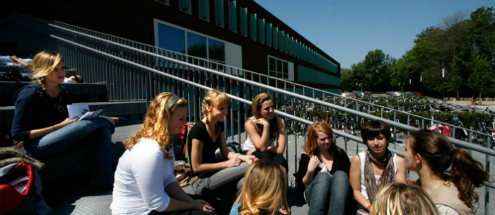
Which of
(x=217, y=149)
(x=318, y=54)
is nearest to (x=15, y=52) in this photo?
(x=217, y=149)

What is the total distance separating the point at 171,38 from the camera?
12156mm

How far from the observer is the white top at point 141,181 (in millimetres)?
1750

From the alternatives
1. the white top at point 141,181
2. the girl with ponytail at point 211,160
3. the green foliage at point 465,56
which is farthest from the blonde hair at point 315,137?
the green foliage at point 465,56

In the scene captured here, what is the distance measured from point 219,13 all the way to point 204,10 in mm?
1651

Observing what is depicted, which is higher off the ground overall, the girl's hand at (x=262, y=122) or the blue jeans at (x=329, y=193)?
the girl's hand at (x=262, y=122)

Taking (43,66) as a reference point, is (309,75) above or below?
above

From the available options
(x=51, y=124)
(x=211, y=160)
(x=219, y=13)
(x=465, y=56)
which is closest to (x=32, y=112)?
(x=51, y=124)

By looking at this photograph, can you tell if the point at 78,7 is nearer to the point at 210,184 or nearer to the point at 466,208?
the point at 210,184

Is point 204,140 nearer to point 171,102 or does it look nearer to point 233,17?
point 171,102

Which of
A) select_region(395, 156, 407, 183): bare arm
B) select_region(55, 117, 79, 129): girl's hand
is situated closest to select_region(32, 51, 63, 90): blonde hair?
select_region(55, 117, 79, 129): girl's hand

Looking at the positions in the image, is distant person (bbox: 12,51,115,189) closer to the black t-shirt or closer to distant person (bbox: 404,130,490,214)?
the black t-shirt

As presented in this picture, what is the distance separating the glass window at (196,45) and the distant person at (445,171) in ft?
38.4

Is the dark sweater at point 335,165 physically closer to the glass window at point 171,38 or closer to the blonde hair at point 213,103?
the blonde hair at point 213,103

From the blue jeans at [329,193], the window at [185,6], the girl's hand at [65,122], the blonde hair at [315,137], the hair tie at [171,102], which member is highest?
the window at [185,6]
